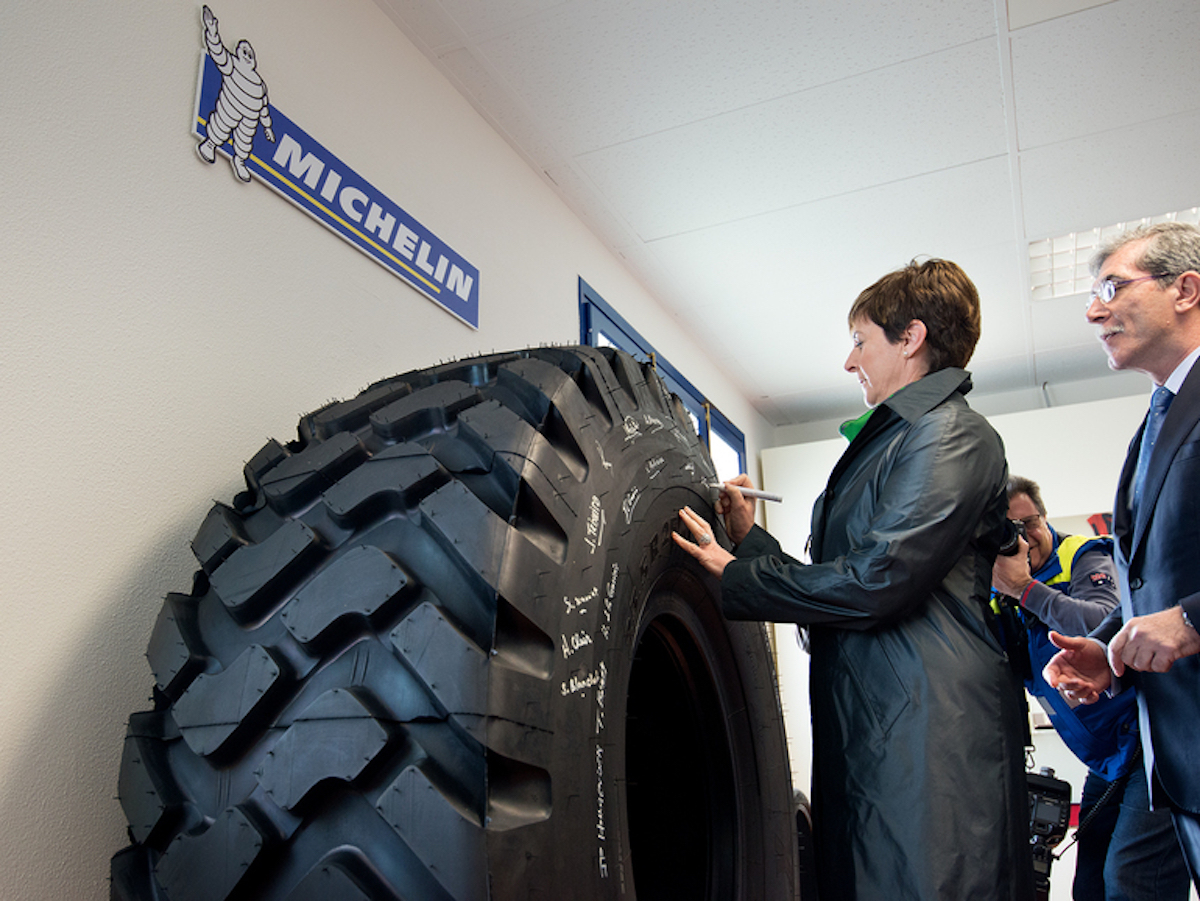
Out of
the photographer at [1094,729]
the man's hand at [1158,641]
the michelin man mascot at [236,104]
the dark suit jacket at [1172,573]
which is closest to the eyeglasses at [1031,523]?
the photographer at [1094,729]

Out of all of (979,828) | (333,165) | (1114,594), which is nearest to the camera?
(979,828)

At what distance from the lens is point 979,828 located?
117 cm

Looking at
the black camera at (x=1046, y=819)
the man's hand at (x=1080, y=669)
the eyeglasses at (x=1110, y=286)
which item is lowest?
the black camera at (x=1046, y=819)

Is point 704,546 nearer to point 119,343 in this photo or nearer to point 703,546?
point 703,546

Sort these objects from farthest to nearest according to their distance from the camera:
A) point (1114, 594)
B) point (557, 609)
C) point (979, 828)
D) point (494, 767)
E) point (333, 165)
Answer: point (1114, 594) < point (333, 165) < point (979, 828) < point (557, 609) < point (494, 767)

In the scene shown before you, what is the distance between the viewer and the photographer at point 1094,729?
6.17 ft

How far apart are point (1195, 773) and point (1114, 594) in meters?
1.06

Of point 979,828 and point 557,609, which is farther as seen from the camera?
point 979,828

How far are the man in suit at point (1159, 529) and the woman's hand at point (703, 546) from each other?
2.06 ft

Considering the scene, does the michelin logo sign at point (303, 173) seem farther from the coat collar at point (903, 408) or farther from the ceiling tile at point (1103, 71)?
the ceiling tile at point (1103, 71)

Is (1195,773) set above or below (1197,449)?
below

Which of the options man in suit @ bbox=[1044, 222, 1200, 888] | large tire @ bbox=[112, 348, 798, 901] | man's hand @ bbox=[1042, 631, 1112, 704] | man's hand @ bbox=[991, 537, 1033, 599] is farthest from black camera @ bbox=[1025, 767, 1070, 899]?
large tire @ bbox=[112, 348, 798, 901]

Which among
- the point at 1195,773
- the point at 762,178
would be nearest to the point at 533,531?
the point at 1195,773

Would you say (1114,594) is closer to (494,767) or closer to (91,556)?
(494,767)
